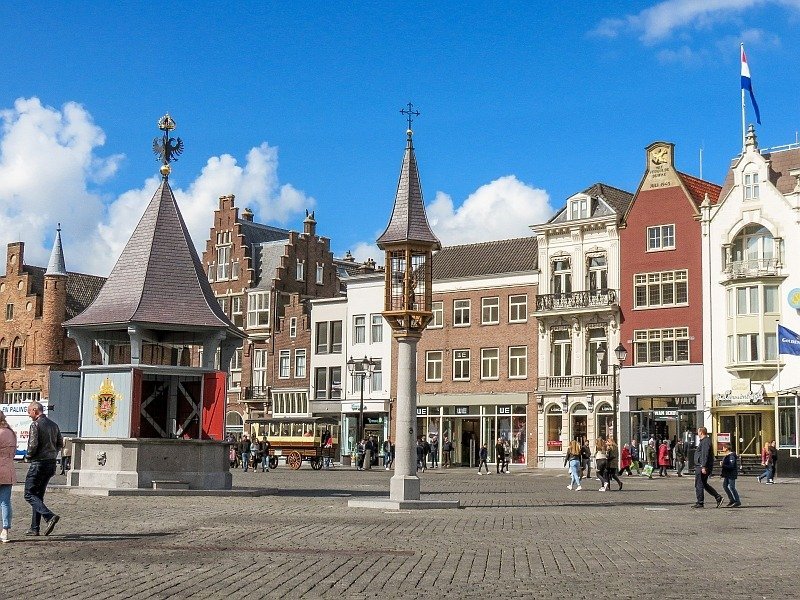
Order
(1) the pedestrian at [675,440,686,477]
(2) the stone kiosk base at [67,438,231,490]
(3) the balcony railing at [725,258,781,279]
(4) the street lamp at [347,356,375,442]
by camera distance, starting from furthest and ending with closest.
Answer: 1. (4) the street lamp at [347,356,375,442]
2. (3) the balcony railing at [725,258,781,279]
3. (1) the pedestrian at [675,440,686,477]
4. (2) the stone kiosk base at [67,438,231,490]

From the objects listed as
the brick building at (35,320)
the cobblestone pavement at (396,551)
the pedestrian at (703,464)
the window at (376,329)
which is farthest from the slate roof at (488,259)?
the cobblestone pavement at (396,551)

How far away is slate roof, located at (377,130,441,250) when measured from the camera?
24578 mm

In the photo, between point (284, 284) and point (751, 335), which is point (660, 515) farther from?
point (284, 284)


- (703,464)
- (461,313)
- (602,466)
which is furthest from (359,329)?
(703,464)

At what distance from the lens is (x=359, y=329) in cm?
6806

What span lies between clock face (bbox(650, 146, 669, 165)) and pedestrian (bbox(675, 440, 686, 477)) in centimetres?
1462

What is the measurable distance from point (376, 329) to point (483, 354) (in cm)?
770

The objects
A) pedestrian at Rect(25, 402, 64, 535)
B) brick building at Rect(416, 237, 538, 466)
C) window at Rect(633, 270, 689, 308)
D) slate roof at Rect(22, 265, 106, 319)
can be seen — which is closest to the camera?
pedestrian at Rect(25, 402, 64, 535)

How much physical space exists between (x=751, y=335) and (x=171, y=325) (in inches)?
1324

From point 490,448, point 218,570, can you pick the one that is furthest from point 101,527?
point 490,448

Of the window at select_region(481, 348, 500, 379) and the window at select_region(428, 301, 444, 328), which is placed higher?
the window at select_region(428, 301, 444, 328)

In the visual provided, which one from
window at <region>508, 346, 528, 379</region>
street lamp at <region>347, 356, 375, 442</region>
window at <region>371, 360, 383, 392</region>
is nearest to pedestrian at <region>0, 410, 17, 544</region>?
street lamp at <region>347, 356, 375, 442</region>

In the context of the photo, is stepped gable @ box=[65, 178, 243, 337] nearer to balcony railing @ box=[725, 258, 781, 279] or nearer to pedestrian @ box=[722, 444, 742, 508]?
pedestrian @ box=[722, 444, 742, 508]

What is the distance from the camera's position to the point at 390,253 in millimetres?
24766
